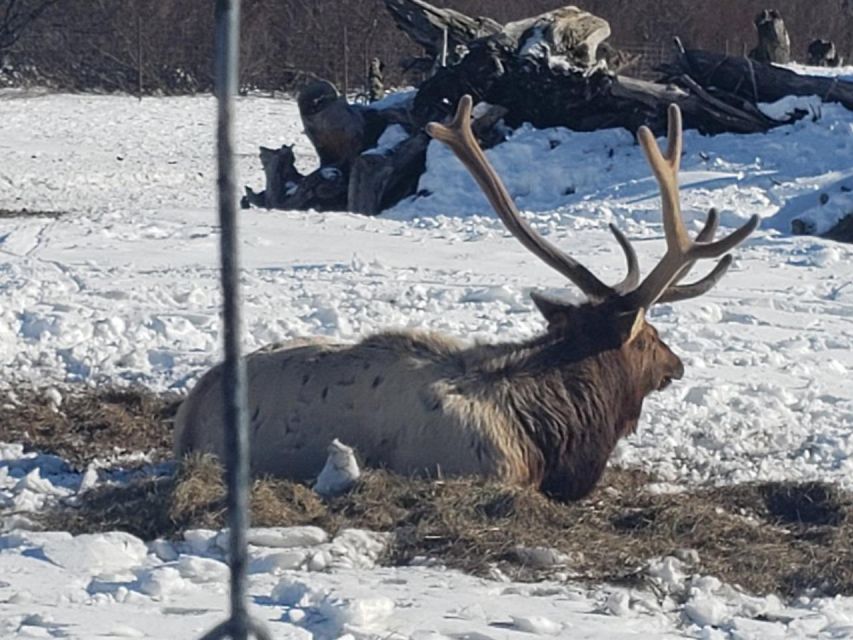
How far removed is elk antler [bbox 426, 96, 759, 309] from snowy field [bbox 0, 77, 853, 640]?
75cm

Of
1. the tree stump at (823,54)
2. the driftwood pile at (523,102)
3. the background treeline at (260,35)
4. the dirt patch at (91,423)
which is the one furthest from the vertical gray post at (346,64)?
the dirt patch at (91,423)

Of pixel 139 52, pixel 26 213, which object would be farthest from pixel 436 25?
pixel 139 52

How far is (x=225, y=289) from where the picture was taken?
208 centimetres

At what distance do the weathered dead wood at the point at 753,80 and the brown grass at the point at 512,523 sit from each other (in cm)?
1231

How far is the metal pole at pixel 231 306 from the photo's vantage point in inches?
77.7

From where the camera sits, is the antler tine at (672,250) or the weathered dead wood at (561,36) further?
the weathered dead wood at (561,36)

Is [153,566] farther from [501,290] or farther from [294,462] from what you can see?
[501,290]

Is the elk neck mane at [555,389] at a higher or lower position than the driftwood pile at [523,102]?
lower

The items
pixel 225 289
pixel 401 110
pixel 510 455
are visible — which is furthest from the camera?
pixel 401 110

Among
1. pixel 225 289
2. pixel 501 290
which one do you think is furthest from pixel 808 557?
pixel 501 290

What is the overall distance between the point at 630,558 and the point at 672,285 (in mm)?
1753

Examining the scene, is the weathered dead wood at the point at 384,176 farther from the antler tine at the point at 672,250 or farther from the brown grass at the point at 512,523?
the brown grass at the point at 512,523

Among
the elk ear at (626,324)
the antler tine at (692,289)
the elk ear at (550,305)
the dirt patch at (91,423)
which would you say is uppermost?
the antler tine at (692,289)

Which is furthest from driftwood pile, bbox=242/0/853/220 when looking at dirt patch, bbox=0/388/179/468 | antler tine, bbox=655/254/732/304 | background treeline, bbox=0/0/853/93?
background treeline, bbox=0/0/853/93
